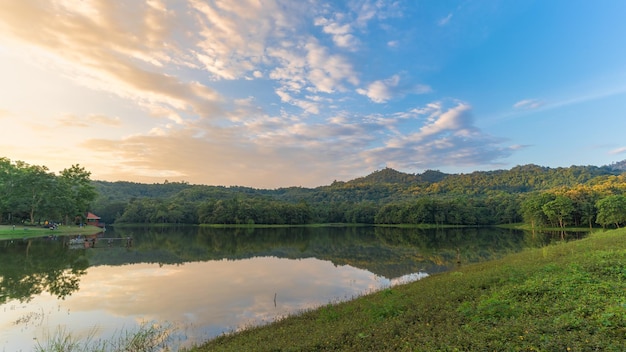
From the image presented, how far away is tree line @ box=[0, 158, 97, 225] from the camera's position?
202ft

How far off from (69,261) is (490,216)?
420ft

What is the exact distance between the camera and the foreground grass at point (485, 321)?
22.8 ft

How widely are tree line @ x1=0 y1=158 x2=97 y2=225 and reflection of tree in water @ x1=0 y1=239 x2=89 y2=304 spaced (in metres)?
28.2

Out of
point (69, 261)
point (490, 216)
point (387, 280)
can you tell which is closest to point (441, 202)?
point (490, 216)

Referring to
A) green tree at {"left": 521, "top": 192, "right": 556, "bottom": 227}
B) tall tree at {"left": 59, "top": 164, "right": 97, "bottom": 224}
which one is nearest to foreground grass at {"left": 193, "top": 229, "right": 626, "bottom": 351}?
tall tree at {"left": 59, "top": 164, "right": 97, "bottom": 224}

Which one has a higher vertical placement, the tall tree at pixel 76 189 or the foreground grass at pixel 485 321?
the tall tree at pixel 76 189

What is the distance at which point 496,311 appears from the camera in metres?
9.30

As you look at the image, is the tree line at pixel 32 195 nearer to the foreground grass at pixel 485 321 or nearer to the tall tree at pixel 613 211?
the foreground grass at pixel 485 321

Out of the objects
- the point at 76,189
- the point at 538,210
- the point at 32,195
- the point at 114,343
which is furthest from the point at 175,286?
the point at 538,210

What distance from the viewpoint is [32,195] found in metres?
63.6

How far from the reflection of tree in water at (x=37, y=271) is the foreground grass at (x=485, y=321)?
1609 centimetres

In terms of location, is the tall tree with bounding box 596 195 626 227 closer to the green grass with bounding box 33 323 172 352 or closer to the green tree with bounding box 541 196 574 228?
the green tree with bounding box 541 196 574 228

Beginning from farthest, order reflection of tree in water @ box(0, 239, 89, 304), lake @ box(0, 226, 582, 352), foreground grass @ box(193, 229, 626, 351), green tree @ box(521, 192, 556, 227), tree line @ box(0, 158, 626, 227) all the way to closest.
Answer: green tree @ box(521, 192, 556, 227) → tree line @ box(0, 158, 626, 227) → reflection of tree in water @ box(0, 239, 89, 304) → lake @ box(0, 226, 582, 352) → foreground grass @ box(193, 229, 626, 351)

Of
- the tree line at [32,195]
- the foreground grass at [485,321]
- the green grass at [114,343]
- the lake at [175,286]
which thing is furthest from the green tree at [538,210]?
the tree line at [32,195]
